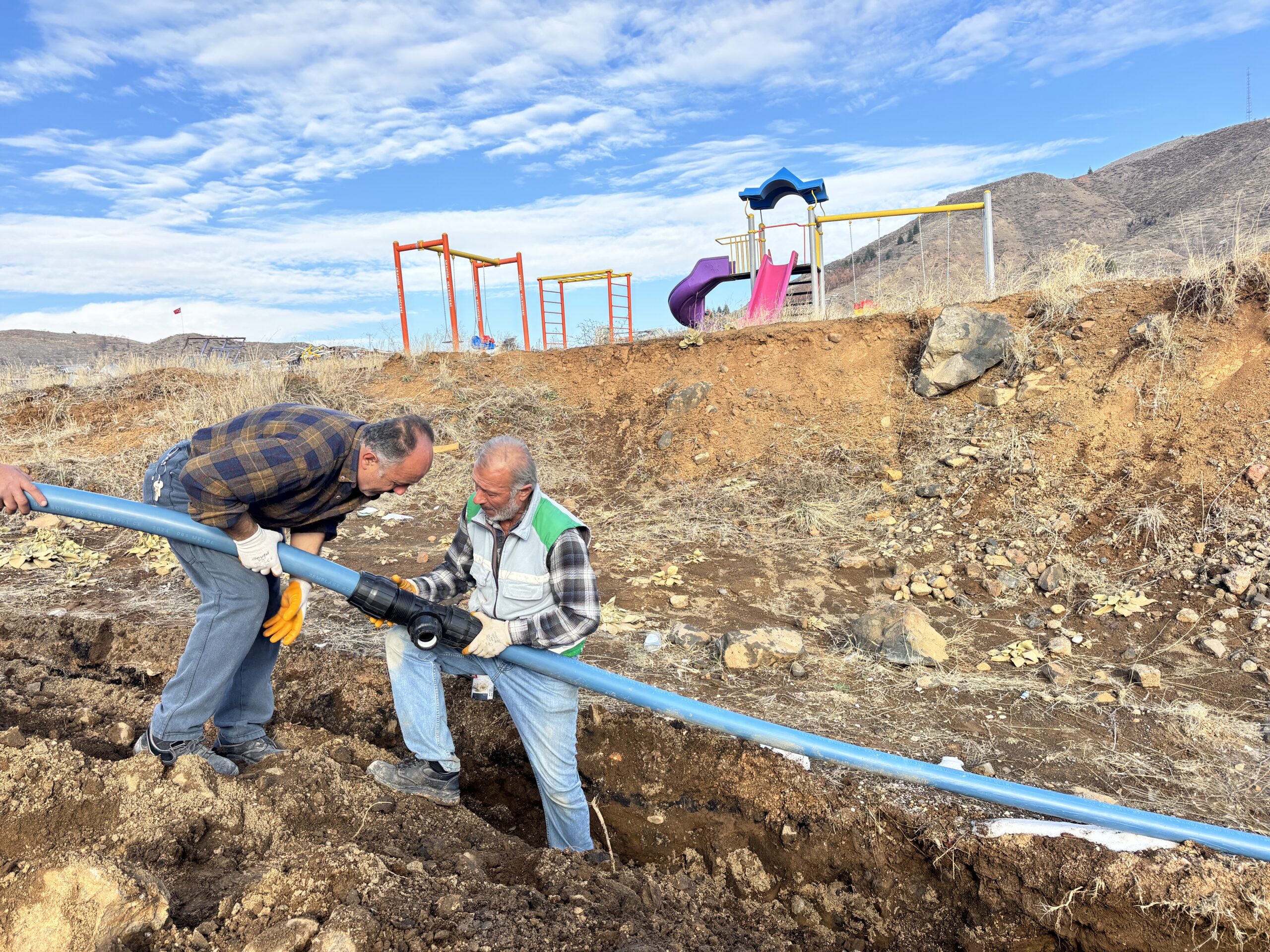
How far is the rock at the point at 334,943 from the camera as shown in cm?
170

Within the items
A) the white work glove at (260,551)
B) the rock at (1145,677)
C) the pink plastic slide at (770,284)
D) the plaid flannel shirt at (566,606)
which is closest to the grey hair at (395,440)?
the white work glove at (260,551)

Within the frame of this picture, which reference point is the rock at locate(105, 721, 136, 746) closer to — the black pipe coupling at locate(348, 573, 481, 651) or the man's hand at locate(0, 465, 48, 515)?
the man's hand at locate(0, 465, 48, 515)

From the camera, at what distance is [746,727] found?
2.60m

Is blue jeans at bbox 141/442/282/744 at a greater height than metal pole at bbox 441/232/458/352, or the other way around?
metal pole at bbox 441/232/458/352

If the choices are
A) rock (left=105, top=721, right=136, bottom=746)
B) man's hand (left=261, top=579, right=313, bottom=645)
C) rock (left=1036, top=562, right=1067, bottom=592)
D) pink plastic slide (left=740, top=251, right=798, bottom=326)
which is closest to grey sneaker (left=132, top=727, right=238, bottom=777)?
rock (left=105, top=721, right=136, bottom=746)

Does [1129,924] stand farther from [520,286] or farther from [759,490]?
[520,286]

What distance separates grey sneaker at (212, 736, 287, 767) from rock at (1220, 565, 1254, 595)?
5214mm

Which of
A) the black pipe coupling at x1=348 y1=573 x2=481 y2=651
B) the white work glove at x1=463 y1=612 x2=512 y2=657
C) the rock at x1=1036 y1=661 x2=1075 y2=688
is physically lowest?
the rock at x1=1036 y1=661 x2=1075 y2=688

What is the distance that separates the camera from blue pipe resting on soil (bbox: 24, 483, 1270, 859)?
2.38 metres

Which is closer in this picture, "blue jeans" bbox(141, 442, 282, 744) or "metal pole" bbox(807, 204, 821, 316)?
"blue jeans" bbox(141, 442, 282, 744)

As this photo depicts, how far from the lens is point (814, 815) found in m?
2.89

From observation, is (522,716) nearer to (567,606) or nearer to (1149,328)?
(567,606)

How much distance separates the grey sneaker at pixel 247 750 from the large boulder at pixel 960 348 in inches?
259

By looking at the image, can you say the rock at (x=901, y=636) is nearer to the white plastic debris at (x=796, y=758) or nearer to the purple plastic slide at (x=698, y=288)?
the white plastic debris at (x=796, y=758)
